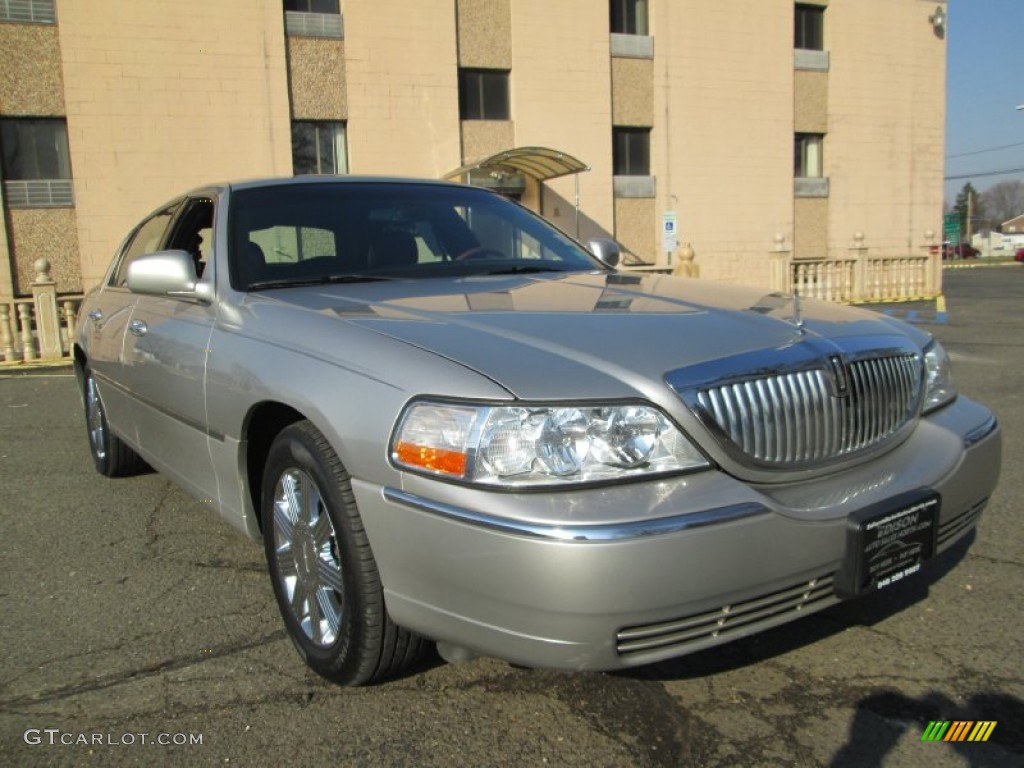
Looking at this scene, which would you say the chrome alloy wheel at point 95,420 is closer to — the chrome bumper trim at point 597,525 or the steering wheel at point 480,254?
the steering wheel at point 480,254

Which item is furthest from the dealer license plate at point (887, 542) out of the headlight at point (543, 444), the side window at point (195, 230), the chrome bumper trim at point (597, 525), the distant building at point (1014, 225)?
the distant building at point (1014, 225)

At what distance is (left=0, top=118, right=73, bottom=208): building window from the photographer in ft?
50.2

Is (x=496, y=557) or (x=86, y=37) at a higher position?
(x=86, y=37)

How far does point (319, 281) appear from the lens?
323cm

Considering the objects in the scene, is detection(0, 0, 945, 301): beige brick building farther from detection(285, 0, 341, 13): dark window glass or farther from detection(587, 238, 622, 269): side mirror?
detection(587, 238, 622, 269): side mirror

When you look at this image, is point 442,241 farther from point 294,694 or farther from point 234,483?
point 294,694

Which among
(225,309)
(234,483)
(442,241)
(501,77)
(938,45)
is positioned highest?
(938,45)

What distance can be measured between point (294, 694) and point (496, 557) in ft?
3.28

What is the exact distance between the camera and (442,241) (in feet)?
12.1

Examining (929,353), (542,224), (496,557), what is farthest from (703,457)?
(542,224)

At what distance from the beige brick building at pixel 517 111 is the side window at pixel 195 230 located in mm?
12330

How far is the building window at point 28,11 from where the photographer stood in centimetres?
1494

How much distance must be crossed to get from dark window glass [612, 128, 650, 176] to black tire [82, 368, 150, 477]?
52.8ft

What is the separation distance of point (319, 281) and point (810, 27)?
22.5 metres
